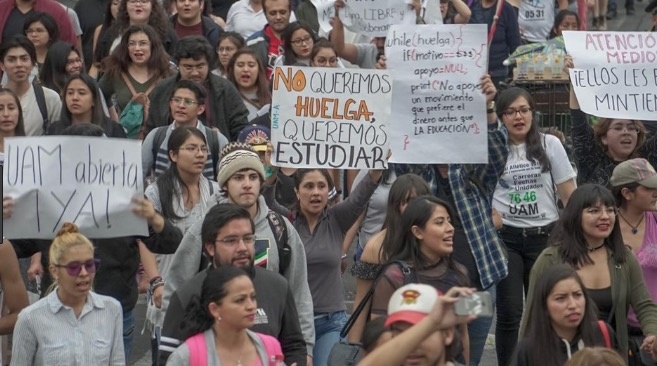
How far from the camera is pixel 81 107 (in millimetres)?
10188

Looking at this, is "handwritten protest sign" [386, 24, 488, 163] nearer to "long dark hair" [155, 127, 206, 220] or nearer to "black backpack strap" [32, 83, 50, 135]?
"long dark hair" [155, 127, 206, 220]

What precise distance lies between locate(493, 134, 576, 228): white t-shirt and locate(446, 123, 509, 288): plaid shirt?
0.47 m

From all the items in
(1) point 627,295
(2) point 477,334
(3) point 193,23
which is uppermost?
(3) point 193,23

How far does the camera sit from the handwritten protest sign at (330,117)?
29.7 feet

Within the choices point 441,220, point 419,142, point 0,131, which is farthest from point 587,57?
point 0,131

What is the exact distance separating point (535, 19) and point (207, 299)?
391 inches

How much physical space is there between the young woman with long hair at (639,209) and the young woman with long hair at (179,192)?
2087mm

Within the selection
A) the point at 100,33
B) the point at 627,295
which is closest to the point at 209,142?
the point at 627,295

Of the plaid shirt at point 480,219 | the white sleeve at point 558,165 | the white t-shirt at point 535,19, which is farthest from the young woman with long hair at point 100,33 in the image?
the plaid shirt at point 480,219

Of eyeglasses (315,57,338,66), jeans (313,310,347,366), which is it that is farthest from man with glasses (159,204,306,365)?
eyeglasses (315,57,338,66)

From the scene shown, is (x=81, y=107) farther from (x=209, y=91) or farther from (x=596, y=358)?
(x=596, y=358)

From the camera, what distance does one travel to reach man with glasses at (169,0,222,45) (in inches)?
531

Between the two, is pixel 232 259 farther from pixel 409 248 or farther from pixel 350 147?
pixel 350 147

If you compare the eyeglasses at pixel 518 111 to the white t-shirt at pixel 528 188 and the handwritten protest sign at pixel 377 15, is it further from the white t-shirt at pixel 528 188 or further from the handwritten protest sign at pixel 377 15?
the handwritten protest sign at pixel 377 15
